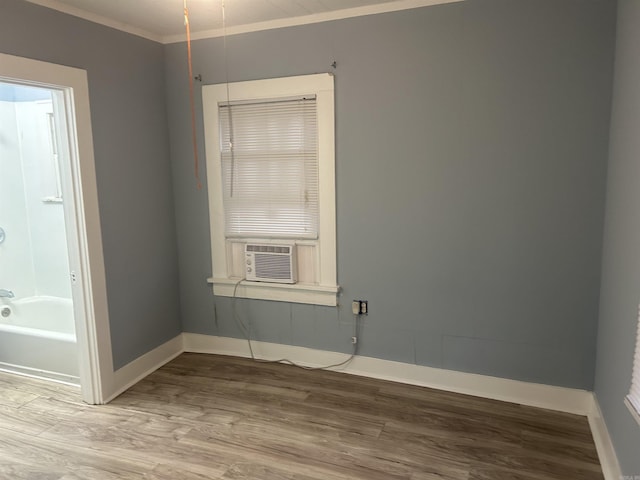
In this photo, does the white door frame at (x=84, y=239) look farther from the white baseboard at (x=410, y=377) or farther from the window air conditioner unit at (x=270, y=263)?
the window air conditioner unit at (x=270, y=263)

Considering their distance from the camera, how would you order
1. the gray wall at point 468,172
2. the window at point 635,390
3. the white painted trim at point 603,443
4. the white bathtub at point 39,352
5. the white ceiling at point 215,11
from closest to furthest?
the window at point 635,390 → the white painted trim at point 603,443 → the gray wall at point 468,172 → the white ceiling at point 215,11 → the white bathtub at point 39,352

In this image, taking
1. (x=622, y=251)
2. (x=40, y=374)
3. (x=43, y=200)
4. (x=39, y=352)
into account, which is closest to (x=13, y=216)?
(x=43, y=200)

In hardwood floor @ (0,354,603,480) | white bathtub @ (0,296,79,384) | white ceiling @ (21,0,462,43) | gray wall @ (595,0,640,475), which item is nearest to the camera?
gray wall @ (595,0,640,475)

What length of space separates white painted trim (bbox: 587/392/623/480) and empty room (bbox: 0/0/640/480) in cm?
2

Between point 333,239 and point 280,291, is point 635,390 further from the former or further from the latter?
point 280,291

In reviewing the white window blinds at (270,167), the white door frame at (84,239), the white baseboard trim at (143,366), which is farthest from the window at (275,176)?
the white door frame at (84,239)

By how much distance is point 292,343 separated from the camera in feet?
11.7

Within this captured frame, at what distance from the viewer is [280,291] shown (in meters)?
3.49

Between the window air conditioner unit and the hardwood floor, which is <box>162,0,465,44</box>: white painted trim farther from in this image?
the hardwood floor

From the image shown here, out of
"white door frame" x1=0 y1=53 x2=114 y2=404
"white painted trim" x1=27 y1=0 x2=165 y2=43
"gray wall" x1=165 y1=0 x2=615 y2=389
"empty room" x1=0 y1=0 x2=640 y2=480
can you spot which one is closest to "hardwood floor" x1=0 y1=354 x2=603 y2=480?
"empty room" x1=0 y1=0 x2=640 y2=480

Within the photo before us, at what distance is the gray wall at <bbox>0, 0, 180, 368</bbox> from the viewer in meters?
2.74

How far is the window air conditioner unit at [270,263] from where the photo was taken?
3.40 meters

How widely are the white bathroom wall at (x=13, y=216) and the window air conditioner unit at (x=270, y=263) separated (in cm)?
210

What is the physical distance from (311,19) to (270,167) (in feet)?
3.39
